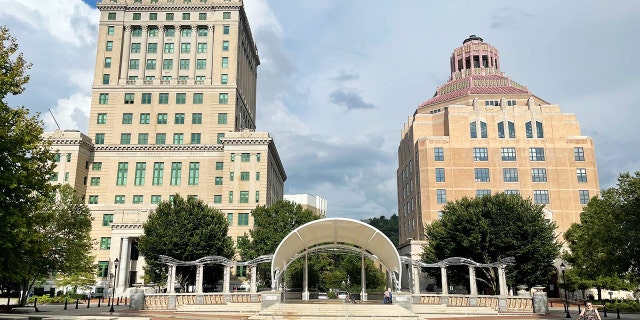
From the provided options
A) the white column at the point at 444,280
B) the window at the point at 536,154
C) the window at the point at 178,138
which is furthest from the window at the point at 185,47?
the white column at the point at 444,280

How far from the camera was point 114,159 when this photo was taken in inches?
3130

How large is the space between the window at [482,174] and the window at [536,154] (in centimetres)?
741

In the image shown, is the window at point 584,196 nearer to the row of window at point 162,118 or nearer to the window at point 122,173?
the row of window at point 162,118

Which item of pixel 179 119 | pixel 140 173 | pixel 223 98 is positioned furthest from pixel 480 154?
pixel 140 173

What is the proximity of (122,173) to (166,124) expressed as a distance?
1082cm

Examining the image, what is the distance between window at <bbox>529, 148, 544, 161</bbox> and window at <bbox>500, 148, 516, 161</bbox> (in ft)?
8.74

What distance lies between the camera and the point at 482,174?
244ft

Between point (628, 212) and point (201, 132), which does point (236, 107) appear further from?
point (628, 212)

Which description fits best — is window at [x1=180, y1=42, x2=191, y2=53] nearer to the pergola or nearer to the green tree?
the pergola

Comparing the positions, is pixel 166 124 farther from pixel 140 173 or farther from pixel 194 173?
pixel 194 173

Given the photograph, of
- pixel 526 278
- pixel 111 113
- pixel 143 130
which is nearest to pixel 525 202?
pixel 526 278

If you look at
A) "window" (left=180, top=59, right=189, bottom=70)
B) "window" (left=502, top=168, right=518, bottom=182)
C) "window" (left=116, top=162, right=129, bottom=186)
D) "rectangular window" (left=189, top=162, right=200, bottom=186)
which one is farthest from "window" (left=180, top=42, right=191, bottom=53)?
"window" (left=502, top=168, right=518, bottom=182)

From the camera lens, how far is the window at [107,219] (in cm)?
7341

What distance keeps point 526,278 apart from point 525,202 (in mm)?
8025
